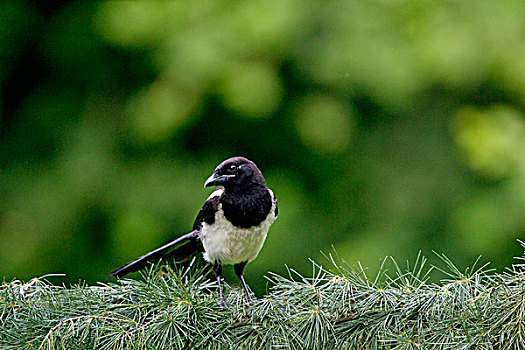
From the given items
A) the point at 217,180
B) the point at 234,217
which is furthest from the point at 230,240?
the point at 217,180

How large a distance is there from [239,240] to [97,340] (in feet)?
3.48

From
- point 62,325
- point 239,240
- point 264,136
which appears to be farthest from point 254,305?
point 264,136

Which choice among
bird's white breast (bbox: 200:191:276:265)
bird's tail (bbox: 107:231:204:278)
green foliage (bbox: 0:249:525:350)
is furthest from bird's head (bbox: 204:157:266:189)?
green foliage (bbox: 0:249:525:350)

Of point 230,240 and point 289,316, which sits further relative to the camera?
point 230,240

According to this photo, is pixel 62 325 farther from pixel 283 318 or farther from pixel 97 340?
pixel 283 318

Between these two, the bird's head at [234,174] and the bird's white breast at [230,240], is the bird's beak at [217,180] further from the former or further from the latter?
the bird's white breast at [230,240]

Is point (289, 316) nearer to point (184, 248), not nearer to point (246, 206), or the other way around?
point (246, 206)

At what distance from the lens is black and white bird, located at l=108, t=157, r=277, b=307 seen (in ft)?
9.08

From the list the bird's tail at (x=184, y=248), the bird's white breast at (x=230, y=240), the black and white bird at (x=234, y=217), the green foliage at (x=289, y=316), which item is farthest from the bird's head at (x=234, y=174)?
the green foliage at (x=289, y=316)

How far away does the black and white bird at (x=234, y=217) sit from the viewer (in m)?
2.77

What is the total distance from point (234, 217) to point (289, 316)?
3.21 ft

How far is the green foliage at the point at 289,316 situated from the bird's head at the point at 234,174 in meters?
0.84

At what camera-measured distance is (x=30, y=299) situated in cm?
198

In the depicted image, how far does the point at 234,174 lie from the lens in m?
2.79
